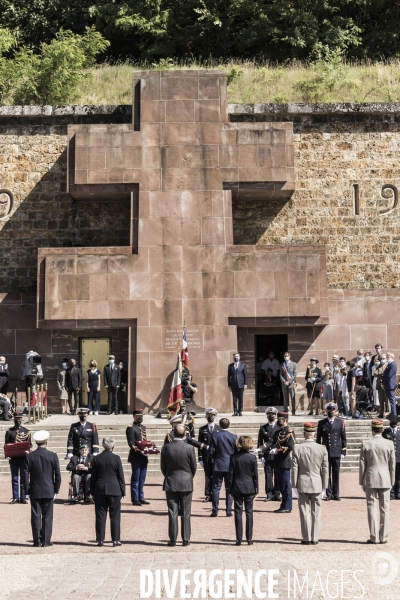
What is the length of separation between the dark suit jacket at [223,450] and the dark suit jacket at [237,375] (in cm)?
981

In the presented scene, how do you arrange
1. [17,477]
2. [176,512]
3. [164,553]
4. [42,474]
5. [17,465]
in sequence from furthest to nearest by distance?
[17,465] → [17,477] → [42,474] → [176,512] → [164,553]

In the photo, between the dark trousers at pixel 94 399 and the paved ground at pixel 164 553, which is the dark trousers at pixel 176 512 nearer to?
the paved ground at pixel 164 553

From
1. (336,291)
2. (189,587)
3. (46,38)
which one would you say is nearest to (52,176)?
(336,291)

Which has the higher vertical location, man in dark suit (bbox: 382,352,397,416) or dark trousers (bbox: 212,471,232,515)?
man in dark suit (bbox: 382,352,397,416)

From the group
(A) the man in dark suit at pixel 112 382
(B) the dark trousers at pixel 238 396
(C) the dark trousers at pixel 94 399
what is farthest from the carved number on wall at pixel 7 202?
(B) the dark trousers at pixel 238 396

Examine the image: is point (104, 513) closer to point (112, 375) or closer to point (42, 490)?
point (42, 490)

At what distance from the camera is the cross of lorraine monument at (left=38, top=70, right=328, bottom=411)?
98.7 feet

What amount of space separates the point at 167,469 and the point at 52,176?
18699 millimetres

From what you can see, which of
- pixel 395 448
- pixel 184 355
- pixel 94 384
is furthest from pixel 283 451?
pixel 94 384

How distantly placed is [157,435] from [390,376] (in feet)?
20.7

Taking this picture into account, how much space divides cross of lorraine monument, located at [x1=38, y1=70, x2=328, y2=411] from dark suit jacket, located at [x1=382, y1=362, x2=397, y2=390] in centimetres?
432

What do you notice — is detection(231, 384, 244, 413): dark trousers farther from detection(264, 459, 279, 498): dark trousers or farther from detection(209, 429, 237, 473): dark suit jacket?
detection(209, 429, 237, 473): dark suit jacket

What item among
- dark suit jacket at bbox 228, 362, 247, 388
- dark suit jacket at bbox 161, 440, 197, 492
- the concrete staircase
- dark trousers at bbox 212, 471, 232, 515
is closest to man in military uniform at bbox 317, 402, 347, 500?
dark trousers at bbox 212, 471, 232, 515

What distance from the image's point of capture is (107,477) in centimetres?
1509
